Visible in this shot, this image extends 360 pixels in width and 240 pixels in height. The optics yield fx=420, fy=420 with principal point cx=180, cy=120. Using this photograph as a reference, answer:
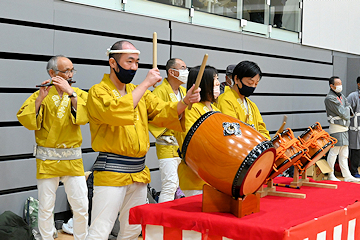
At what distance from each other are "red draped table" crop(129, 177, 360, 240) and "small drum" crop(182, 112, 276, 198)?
15cm

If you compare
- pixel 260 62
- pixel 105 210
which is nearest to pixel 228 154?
pixel 105 210

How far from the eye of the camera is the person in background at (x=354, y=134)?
23.1 feet

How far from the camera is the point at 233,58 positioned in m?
6.29

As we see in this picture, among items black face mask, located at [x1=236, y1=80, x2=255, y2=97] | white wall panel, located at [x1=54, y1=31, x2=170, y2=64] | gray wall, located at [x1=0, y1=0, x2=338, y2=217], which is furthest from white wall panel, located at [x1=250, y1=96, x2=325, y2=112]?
black face mask, located at [x1=236, y1=80, x2=255, y2=97]

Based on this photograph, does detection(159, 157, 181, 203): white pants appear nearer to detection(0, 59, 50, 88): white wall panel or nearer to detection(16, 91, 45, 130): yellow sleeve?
detection(16, 91, 45, 130): yellow sleeve

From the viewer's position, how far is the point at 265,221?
179 cm

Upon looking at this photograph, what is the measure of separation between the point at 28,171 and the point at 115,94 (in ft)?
6.65

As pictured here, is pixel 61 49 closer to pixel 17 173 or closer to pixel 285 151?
pixel 17 173

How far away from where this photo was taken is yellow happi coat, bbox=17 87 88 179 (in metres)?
3.13

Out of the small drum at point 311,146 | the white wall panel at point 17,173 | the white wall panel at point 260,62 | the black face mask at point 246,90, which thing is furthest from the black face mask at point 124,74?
the white wall panel at point 260,62

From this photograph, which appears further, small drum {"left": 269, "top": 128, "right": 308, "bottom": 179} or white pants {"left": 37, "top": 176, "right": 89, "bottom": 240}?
white pants {"left": 37, "top": 176, "right": 89, "bottom": 240}

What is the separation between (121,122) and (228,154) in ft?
1.96

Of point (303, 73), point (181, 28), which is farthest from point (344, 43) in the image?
point (181, 28)

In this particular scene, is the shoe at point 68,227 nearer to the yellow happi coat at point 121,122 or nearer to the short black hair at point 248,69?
the yellow happi coat at point 121,122
